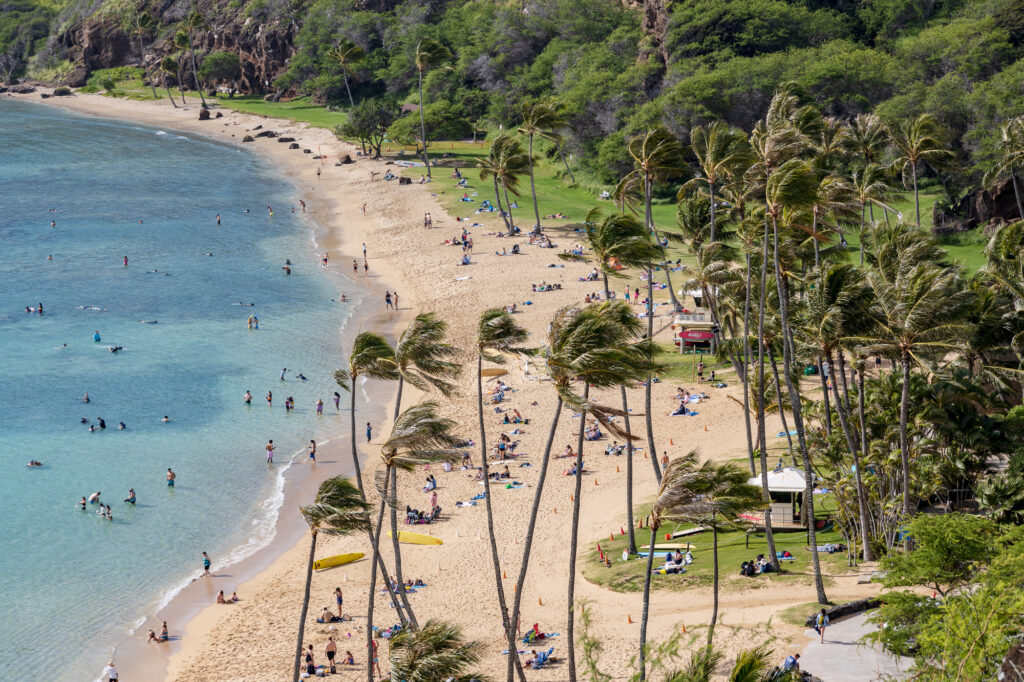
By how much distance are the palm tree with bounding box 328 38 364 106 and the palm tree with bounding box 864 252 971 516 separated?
4251 inches

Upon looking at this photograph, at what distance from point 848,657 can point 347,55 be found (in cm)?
11780

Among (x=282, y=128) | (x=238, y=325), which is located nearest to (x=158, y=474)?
(x=238, y=325)

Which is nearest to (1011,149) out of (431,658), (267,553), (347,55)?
(267,553)

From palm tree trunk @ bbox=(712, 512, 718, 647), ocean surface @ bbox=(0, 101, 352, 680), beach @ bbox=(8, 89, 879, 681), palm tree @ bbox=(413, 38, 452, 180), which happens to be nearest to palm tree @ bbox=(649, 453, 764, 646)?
palm tree trunk @ bbox=(712, 512, 718, 647)

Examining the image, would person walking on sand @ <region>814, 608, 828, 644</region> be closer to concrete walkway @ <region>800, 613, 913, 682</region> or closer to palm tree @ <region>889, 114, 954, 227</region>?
concrete walkway @ <region>800, 613, 913, 682</region>

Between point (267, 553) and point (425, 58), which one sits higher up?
point (425, 58)

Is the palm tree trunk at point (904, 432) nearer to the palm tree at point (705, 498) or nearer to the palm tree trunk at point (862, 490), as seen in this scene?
the palm tree trunk at point (862, 490)

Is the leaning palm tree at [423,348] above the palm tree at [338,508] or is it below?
above

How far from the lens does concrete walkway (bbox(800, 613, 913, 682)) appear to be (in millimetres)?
23812

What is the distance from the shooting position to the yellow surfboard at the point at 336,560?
38156 mm

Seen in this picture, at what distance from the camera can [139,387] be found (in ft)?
184

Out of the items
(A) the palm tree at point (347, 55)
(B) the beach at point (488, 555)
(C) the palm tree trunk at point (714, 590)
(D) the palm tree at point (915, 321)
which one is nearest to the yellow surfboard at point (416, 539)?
(B) the beach at point (488, 555)

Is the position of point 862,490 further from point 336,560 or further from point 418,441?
point 336,560

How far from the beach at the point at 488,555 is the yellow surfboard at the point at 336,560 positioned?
0.33 metres
